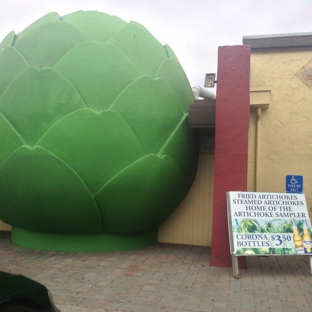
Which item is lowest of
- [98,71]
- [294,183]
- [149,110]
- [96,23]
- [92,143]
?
[294,183]

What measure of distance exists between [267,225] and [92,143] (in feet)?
9.74

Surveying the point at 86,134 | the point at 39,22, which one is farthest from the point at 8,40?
the point at 86,134

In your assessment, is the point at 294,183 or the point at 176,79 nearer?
the point at 294,183

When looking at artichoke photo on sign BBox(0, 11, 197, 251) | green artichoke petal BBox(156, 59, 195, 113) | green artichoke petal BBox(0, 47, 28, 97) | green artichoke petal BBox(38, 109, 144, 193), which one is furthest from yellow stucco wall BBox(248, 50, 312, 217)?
green artichoke petal BBox(0, 47, 28, 97)

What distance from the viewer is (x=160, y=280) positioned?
5305 mm

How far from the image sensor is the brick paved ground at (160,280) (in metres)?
4.39

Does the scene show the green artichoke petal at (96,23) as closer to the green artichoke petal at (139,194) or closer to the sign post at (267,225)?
the green artichoke petal at (139,194)

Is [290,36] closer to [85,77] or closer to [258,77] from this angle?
[258,77]

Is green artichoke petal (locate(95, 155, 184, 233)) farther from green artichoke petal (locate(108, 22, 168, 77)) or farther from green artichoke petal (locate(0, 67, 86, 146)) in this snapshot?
green artichoke petal (locate(108, 22, 168, 77))

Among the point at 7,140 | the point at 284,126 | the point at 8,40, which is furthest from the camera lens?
the point at 284,126

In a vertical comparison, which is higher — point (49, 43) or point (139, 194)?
point (49, 43)

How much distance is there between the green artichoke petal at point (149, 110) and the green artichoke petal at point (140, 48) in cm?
30

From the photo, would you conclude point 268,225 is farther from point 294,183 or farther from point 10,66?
point 10,66

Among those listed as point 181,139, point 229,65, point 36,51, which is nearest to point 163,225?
point 181,139
